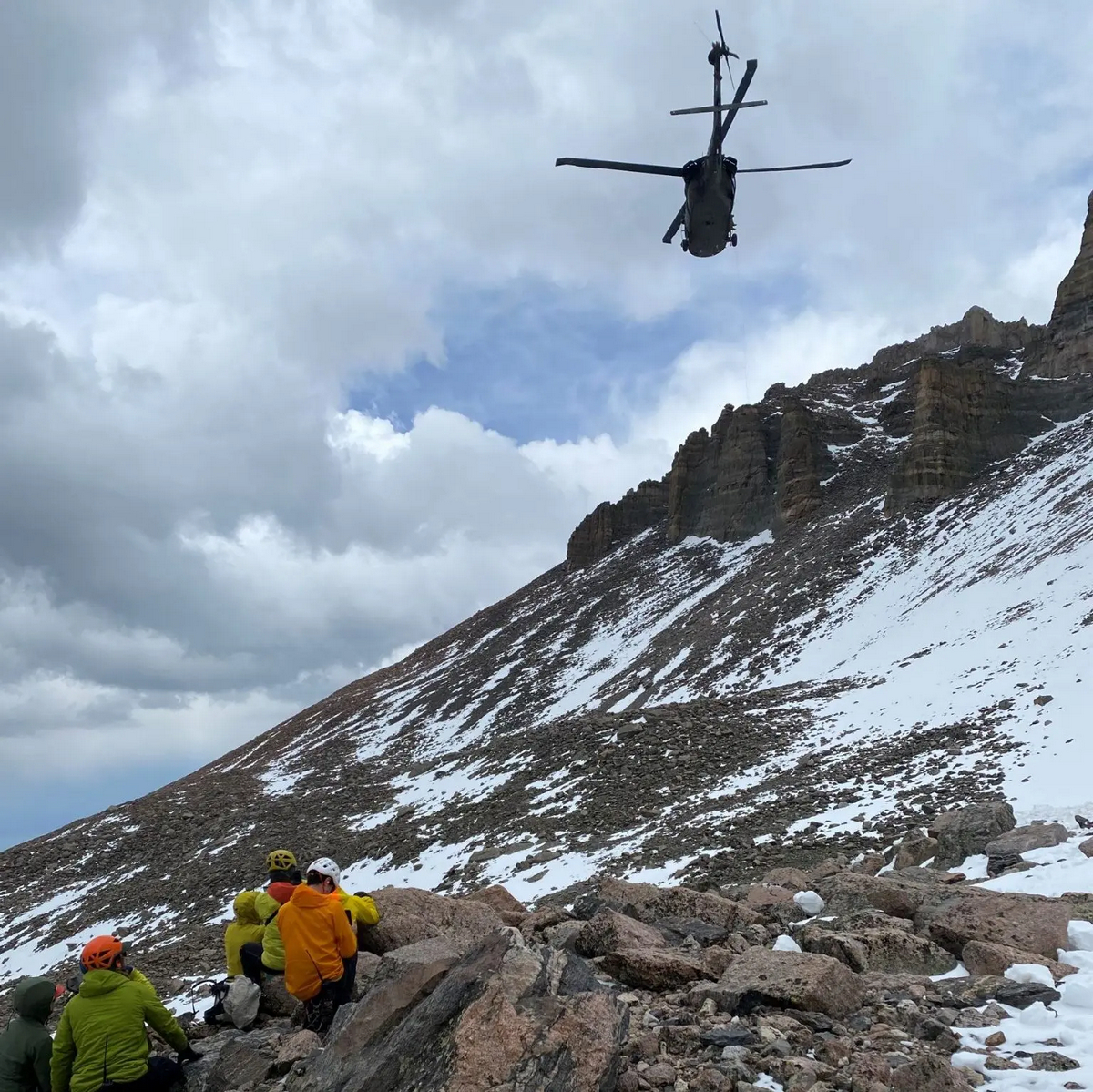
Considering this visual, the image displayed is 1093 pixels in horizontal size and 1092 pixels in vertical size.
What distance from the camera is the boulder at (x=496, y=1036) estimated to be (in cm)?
449

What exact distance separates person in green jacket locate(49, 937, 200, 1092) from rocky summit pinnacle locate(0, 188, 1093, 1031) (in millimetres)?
2116

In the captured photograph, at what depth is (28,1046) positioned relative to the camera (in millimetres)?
6070

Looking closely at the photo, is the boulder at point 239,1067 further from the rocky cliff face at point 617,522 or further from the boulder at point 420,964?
the rocky cliff face at point 617,522

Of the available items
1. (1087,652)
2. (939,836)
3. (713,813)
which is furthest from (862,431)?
(939,836)

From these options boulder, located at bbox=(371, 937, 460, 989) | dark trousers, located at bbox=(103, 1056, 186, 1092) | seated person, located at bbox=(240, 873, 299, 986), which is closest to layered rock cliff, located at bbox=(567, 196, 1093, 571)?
seated person, located at bbox=(240, 873, 299, 986)

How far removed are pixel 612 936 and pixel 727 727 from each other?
20.4 metres

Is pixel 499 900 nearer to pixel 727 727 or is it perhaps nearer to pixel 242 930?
pixel 242 930

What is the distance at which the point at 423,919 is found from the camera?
8555mm

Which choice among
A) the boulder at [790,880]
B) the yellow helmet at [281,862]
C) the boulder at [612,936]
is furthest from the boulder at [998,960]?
the yellow helmet at [281,862]

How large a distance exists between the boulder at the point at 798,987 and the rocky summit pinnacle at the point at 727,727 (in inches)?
1.8

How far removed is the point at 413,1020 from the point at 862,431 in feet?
273

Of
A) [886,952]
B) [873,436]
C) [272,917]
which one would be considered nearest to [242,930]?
[272,917]

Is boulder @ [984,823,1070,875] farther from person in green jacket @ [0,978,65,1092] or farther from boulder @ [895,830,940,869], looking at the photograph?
person in green jacket @ [0,978,65,1092]

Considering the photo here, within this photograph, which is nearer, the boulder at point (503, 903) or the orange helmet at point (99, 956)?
the orange helmet at point (99, 956)
